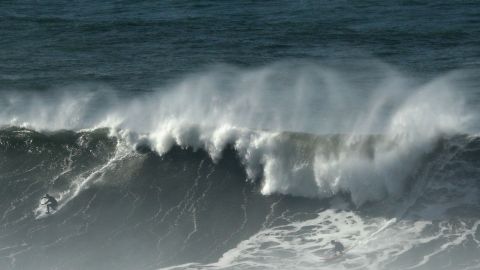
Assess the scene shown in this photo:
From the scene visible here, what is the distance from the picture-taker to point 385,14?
41.3 meters

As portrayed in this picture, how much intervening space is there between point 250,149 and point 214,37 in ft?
44.0

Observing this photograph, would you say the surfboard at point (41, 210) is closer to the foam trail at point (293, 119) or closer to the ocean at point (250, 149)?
the ocean at point (250, 149)

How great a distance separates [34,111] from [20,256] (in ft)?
30.7

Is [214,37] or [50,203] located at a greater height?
[214,37]

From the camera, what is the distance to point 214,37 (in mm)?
39719

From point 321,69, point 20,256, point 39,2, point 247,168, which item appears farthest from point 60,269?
point 39,2

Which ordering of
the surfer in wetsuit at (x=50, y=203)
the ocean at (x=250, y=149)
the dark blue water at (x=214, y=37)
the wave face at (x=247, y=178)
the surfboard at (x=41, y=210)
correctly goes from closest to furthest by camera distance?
1. the wave face at (x=247, y=178)
2. the ocean at (x=250, y=149)
3. the surfboard at (x=41, y=210)
4. the surfer in wetsuit at (x=50, y=203)
5. the dark blue water at (x=214, y=37)

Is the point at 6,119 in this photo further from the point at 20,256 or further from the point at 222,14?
the point at 222,14

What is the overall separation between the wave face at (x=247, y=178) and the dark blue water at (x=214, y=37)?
3.31 meters

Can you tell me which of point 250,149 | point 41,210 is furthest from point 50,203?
point 250,149

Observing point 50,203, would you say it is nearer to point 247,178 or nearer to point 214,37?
point 247,178

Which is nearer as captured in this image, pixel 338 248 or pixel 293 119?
pixel 338 248

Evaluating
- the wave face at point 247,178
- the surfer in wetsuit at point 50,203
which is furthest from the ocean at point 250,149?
the surfer in wetsuit at point 50,203

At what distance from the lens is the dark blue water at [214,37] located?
3569 cm
